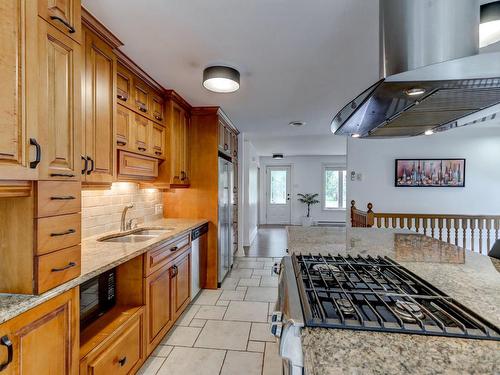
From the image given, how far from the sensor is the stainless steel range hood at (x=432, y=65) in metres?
0.91

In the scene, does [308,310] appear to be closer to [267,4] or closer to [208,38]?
[267,4]

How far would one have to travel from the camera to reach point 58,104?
1.27m

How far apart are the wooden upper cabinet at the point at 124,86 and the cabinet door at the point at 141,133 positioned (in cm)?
15

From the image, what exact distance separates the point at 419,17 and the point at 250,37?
1.11 m

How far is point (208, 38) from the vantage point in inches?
74.9

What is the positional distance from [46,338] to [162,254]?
110 centimetres

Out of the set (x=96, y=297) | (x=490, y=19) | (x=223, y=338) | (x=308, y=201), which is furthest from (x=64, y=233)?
(x=308, y=201)

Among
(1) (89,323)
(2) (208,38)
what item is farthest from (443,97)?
(1) (89,323)

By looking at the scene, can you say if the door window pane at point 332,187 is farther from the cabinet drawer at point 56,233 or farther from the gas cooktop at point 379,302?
the cabinet drawer at point 56,233

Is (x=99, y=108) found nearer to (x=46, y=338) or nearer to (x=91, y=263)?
(x=91, y=263)

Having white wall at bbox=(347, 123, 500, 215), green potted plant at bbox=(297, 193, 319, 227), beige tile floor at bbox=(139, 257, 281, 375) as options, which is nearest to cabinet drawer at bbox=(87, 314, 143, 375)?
beige tile floor at bbox=(139, 257, 281, 375)

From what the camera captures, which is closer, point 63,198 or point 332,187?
point 63,198

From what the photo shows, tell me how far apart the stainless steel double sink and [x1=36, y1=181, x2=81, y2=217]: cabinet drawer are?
101cm

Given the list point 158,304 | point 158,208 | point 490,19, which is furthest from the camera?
point 158,208
